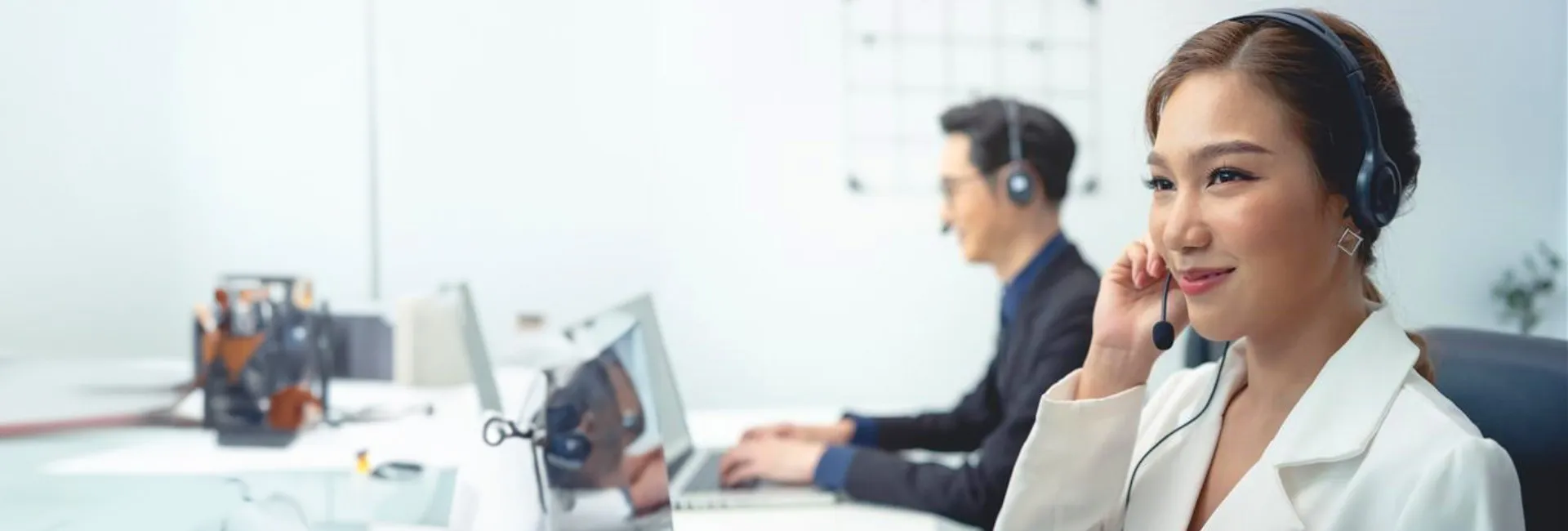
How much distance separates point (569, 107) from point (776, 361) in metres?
0.48

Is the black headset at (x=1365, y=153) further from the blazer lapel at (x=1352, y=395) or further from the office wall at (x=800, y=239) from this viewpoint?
the office wall at (x=800, y=239)

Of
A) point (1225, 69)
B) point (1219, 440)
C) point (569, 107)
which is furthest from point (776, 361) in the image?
point (1225, 69)

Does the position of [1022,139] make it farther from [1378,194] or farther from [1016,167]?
[1378,194]

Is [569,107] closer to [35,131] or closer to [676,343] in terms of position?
[676,343]

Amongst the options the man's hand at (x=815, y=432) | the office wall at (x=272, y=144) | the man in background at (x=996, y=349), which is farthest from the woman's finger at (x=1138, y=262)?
the office wall at (x=272, y=144)

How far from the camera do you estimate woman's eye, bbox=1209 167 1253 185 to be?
625mm

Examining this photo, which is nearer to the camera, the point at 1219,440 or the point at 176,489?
the point at 1219,440

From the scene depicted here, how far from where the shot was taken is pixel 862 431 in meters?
1.35

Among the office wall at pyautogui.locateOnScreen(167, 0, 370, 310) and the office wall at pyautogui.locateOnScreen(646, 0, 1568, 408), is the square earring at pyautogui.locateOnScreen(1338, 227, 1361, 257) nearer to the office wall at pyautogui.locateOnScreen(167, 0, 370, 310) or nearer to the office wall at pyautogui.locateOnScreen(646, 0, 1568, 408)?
the office wall at pyautogui.locateOnScreen(646, 0, 1568, 408)

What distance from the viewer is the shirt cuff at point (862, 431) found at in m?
1.34

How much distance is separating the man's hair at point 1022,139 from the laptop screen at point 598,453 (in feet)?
1.69

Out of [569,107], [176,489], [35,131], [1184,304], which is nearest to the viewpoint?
[1184,304]

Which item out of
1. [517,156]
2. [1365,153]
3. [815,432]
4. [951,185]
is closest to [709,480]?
[815,432]

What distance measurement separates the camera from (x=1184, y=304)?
2.41ft
